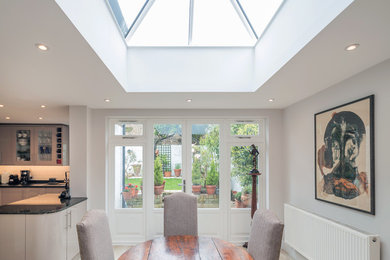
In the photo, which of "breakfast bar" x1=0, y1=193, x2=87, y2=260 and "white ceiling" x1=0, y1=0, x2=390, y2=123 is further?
"breakfast bar" x1=0, y1=193, x2=87, y2=260

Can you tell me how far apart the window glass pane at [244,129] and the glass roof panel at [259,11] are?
184 cm

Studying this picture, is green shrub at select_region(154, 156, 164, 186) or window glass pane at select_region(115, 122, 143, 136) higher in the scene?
window glass pane at select_region(115, 122, 143, 136)

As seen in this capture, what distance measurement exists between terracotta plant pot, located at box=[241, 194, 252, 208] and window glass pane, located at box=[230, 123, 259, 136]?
110 centimetres

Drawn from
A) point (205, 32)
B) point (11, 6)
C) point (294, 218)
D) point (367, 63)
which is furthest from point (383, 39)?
point (294, 218)

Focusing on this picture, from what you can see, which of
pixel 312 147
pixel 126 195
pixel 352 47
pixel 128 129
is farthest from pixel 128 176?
pixel 352 47

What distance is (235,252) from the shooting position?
218 centimetres

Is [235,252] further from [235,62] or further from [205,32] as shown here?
[205,32]

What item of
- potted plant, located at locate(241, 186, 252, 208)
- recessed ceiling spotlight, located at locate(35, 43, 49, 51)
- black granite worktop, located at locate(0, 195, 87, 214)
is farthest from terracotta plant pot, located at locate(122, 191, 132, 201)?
recessed ceiling spotlight, located at locate(35, 43, 49, 51)

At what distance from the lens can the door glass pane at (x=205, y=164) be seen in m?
4.39

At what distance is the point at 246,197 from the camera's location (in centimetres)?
441

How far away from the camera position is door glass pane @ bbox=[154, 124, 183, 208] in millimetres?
4371

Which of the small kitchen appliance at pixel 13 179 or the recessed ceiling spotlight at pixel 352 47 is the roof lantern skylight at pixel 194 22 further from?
the small kitchen appliance at pixel 13 179

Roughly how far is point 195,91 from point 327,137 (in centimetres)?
167

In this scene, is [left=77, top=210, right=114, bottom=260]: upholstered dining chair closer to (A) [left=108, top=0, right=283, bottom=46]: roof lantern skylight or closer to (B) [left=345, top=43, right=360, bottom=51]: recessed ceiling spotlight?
(A) [left=108, top=0, right=283, bottom=46]: roof lantern skylight
